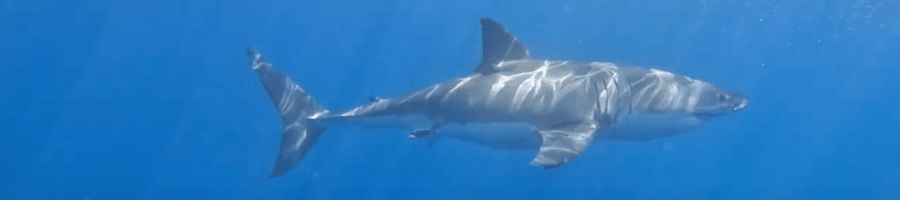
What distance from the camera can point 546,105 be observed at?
7574mm

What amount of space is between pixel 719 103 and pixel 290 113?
6257 millimetres

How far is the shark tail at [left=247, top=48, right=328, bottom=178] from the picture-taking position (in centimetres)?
980

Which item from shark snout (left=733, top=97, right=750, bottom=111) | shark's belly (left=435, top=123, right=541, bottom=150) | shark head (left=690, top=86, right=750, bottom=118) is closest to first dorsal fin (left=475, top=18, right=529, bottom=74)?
shark's belly (left=435, top=123, right=541, bottom=150)

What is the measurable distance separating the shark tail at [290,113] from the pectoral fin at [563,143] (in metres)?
4.08

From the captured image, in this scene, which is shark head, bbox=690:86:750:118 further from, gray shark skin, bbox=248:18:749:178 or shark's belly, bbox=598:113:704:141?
shark's belly, bbox=598:113:704:141

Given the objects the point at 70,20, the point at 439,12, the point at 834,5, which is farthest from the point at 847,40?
the point at 70,20

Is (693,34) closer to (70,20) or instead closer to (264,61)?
(70,20)

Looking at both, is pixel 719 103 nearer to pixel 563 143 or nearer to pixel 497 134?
pixel 563 143

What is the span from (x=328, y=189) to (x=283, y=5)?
2511 cm

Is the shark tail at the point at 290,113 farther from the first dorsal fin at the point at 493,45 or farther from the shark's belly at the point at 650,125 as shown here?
the shark's belly at the point at 650,125

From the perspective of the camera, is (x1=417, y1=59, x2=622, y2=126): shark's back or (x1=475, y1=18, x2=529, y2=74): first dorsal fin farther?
(x1=475, y1=18, x2=529, y2=74): first dorsal fin

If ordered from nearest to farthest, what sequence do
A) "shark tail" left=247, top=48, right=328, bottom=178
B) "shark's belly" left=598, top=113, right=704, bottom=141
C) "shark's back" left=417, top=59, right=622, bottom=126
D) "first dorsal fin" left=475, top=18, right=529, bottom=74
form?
"shark's belly" left=598, top=113, right=704, bottom=141, "shark's back" left=417, top=59, right=622, bottom=126, "first dorsal fin" left=475, top=18, right=529, bottom=74, "shark tail" left=247, top=48, right=328, bottom=178

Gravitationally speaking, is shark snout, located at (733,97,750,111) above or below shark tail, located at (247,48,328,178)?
below

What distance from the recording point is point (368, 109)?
363 inches
